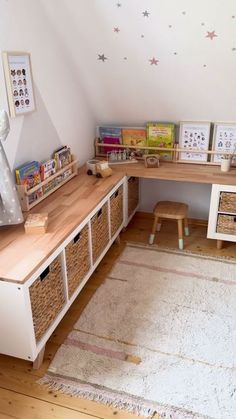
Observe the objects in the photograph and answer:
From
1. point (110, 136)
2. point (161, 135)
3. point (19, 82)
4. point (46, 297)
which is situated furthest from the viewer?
point (110, 136)

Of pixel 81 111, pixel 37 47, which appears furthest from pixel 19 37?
pixel 81 111

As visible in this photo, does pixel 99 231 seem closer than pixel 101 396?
No

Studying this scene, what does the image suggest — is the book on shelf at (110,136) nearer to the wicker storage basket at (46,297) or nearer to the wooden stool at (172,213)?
the wooden stool at (172,213)

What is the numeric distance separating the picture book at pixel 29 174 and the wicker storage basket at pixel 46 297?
54cm

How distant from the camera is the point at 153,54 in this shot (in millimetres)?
2303

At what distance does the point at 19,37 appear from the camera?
1955 mm

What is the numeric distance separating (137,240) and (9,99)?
1.54 metres

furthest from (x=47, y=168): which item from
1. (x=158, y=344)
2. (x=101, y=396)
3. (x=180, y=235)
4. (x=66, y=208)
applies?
(x=101, y=396)

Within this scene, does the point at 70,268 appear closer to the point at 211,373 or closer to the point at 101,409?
the point at 101,409

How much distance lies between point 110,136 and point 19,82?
1.21m

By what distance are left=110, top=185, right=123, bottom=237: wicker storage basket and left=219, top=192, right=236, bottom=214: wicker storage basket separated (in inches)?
29.9

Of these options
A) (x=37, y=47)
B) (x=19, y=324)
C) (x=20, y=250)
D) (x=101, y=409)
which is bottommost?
(x=101, y=409)

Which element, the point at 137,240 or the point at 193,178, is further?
the point at 137,240

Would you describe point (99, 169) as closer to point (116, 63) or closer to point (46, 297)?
point (116, 63)
